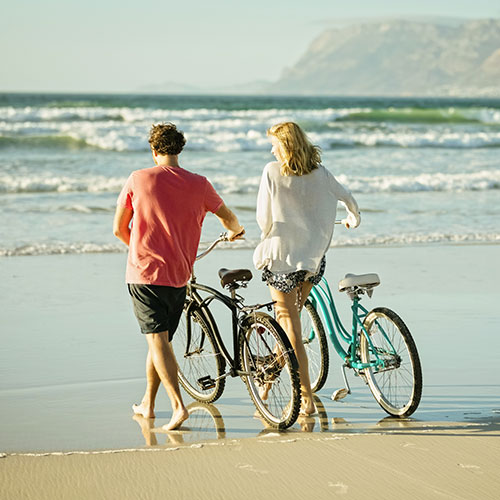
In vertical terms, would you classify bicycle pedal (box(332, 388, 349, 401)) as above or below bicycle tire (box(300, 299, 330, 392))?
below

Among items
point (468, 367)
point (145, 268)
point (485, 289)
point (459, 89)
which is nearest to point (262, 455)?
point (145, 268)

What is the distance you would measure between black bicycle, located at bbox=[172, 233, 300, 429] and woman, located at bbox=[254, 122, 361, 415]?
0.13 meters

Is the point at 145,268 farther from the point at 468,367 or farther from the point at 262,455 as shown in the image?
the point at 468,367

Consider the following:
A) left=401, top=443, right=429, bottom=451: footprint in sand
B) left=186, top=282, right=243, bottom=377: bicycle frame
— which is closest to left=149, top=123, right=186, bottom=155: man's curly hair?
left=186, top=282, right=243, bottom=377: bicycle frame

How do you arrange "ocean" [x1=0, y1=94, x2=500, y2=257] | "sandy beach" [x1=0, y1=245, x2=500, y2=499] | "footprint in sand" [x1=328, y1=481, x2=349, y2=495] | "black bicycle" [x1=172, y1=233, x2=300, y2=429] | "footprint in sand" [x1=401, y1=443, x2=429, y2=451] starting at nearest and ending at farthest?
"footprint in sand" [x1=328, y1=481, x2=349, y2=495] → "sandy beach" [x1=0, y1=245, x2=500, y2=499] → "footprint in sand" [x1=401, y1=443, x2=429, y2=451] → "black bicycle" [x1=172, y1=233, x2=300, y2=429] → "ocean" [x1=0, y1=94, x2=500, y2=257]

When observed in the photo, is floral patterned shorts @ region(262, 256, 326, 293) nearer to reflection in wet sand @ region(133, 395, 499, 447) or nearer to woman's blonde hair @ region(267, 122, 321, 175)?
woman's blonde hair @ region(267, 122, 321, 175)

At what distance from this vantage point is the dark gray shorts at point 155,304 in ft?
15.4

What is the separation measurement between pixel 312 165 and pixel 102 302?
3.74 metres

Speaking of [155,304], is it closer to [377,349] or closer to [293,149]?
[293,149]

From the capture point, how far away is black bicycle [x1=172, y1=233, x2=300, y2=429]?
4.71 meters

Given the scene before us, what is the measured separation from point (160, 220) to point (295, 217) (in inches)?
28.1

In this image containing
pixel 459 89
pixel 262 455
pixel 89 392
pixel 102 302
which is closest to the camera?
pixel 262 455

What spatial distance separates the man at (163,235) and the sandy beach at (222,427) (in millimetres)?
465

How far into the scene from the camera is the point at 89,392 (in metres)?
5.48
